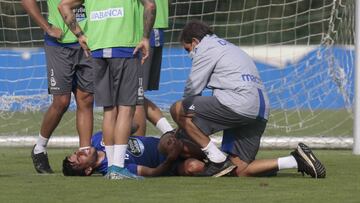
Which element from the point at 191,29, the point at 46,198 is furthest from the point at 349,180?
the point at 46,198

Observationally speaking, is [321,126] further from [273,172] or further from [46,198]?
[46,198]

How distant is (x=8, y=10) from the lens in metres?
14.9

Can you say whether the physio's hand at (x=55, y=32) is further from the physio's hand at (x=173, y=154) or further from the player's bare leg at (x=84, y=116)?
the physio's hand at (x=173, y=154)

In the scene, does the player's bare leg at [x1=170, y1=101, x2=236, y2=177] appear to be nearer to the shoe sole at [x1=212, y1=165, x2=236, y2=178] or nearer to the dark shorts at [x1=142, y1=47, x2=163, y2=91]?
the shoe sole at [x1=212, y1=165, x2=236, y2=178]

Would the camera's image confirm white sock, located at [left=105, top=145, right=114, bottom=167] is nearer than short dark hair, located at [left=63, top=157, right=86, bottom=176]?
Yes

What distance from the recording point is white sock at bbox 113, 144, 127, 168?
900cm

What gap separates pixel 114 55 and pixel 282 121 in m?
7.14

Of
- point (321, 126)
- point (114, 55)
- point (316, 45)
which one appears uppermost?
point (114, 55)

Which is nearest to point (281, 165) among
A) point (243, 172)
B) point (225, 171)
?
point (243, 172)

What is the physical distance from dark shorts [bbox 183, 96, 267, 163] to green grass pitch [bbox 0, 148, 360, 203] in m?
0.36

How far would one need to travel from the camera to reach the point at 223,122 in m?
9.57

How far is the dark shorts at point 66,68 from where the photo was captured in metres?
10.2

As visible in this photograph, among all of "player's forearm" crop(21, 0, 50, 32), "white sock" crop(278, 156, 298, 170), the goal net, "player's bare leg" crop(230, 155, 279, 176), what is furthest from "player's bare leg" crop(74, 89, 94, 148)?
the goal net

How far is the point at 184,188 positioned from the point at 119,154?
0.78 m
